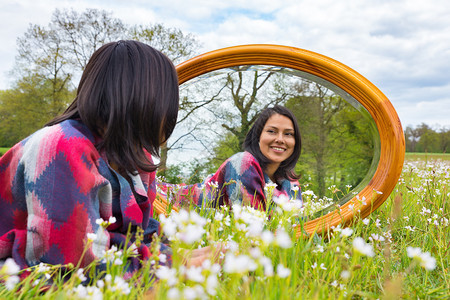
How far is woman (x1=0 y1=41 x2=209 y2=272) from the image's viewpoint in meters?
1.60

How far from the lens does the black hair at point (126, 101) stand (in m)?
1.83

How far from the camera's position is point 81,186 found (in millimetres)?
1627

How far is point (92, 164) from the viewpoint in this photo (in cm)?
172

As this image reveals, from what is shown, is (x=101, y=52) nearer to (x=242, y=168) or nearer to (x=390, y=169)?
(x=242, y=168)

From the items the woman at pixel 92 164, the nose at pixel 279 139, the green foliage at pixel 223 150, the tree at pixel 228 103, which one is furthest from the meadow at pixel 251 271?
the nose at pixel 279 139

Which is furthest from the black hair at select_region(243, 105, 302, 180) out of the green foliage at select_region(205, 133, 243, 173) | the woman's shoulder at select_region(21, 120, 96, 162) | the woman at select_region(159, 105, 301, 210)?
the woman's shoulder at select_region(21, 120, 96, 162)

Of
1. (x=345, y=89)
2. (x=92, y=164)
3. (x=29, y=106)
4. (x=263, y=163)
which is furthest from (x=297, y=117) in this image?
(x=29, y=106)

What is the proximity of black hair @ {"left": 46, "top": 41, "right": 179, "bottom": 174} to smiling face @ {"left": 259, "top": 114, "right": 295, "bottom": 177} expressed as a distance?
1.77 meters

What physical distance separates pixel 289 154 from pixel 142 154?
2092mm

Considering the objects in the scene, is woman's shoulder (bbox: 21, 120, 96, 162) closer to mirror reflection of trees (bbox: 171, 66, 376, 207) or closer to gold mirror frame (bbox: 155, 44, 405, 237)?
gold mirror frame (bbox: 155, 44, 405, 237)

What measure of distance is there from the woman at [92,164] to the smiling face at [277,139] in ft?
5.66

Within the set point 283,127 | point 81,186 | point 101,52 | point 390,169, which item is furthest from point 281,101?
point 81,186

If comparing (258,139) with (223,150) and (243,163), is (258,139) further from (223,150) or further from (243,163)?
(243,163)

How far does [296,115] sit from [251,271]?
90.5 inches
